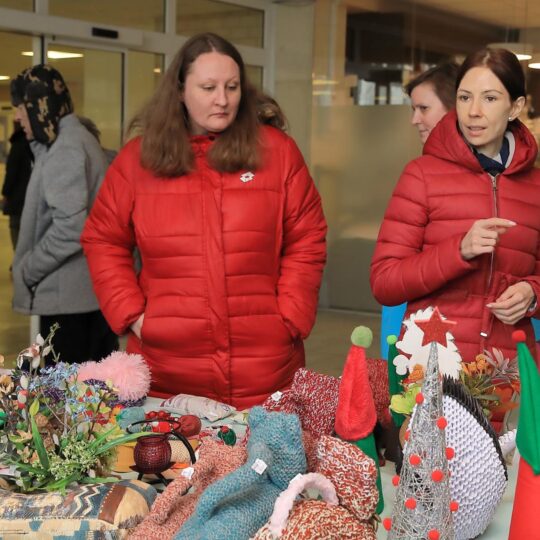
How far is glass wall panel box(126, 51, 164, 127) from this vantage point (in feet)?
21.4

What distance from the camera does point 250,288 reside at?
241 centimetres

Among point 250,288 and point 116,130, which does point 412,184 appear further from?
point 116,130

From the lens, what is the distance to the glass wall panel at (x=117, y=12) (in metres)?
5.95

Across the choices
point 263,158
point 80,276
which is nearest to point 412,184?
point 263,158

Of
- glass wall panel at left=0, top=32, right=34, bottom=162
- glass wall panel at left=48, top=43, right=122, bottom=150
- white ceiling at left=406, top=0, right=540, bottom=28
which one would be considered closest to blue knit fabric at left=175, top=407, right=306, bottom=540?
glass wall panel at left=0, top=32, right=34, bottom=162

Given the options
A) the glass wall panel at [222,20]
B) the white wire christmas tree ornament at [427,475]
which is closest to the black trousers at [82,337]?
the white wire christmas tree ornament at [427,475]

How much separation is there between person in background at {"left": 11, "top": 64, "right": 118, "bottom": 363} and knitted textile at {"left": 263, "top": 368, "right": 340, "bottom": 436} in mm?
1893

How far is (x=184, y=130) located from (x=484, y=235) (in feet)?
3.02

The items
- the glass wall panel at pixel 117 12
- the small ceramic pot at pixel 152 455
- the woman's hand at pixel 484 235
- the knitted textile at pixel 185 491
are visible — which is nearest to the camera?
the knitted textile at pixel 185 491

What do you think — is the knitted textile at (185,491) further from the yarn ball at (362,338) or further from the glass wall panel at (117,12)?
the glass wall panel at (117,12)

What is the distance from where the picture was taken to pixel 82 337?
140 inches

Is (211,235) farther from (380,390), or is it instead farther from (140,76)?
(140,76)

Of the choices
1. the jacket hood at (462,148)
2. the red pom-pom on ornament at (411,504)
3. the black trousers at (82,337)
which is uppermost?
the jacket hood at (462,148)

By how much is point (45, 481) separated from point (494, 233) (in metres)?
1.00
